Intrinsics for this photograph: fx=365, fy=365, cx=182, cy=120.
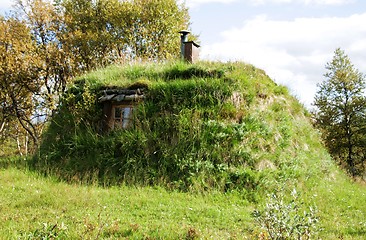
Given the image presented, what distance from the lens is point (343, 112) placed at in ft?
90.3

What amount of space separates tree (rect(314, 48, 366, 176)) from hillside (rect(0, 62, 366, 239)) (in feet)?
42.9

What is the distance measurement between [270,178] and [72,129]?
729 cm

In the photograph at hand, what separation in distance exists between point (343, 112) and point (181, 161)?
20.7 meters


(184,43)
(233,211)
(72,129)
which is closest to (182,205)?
(233,211)

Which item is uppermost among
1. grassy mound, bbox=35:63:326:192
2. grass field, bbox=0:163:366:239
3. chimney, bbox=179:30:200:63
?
chimney, bbox=179:30:200:63

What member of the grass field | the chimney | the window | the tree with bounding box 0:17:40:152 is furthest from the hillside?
the tree with bounding box 0:17:40:152

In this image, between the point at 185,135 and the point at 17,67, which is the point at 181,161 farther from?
the point at 17,67

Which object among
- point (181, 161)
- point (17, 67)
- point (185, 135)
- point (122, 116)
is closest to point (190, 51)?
point (122, 116)

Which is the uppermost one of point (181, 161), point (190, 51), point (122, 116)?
point (190, 51)

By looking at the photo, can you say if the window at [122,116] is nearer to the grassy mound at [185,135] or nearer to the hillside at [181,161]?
Answer: the hillside at [181,161]

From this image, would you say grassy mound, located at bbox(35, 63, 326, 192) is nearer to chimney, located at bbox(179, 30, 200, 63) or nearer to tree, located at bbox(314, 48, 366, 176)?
chimney, located at bbox(179, 30, 200, 63)

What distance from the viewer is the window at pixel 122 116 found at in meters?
12.9

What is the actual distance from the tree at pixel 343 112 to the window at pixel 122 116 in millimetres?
18262

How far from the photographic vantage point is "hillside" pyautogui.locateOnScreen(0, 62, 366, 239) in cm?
755
